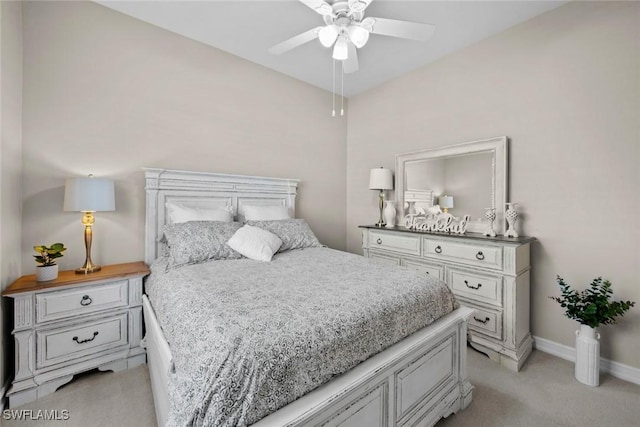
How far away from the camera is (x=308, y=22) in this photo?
246 centimetres

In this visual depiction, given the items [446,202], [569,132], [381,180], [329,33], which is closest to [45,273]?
[329,33]

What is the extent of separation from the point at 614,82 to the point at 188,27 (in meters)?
3.62

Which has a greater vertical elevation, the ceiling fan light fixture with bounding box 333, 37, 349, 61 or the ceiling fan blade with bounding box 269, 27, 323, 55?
the ceiling fan blade with bounding box 269, 27, 323, 55

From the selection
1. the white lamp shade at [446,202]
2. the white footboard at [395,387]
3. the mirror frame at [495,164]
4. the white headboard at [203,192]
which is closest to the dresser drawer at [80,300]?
the white footboard at [395,387]

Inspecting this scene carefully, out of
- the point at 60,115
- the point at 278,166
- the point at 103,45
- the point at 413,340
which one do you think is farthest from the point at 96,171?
the point at 413,340

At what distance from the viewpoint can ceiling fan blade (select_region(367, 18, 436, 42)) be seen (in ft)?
5.80

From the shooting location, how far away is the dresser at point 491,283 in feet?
7.04

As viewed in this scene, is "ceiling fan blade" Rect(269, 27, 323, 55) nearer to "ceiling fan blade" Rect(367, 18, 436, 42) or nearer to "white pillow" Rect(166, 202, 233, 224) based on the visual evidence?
"ceiling fan blade" Rect(367, 18, 436, 42)

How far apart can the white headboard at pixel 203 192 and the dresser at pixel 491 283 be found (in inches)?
70.3

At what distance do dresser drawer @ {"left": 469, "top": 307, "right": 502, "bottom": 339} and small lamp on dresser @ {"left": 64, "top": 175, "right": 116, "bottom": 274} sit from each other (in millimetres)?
3003

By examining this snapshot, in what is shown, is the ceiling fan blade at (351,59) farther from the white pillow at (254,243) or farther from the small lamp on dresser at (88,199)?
the small lamp on dresser at (88,199)

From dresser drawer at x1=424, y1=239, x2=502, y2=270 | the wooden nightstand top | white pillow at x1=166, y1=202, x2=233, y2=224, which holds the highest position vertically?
white pillow at x1=166, y1=202, x2=233, y2=224

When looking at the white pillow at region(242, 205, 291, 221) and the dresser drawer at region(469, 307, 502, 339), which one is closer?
the dresser drawer at region(469, 307, 502, 339)

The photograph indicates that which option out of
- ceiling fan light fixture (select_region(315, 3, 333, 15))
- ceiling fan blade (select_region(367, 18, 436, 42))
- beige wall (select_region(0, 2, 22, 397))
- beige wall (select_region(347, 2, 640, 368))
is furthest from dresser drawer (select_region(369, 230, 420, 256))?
beige wall (select_region(0, 2, 22, 397))
